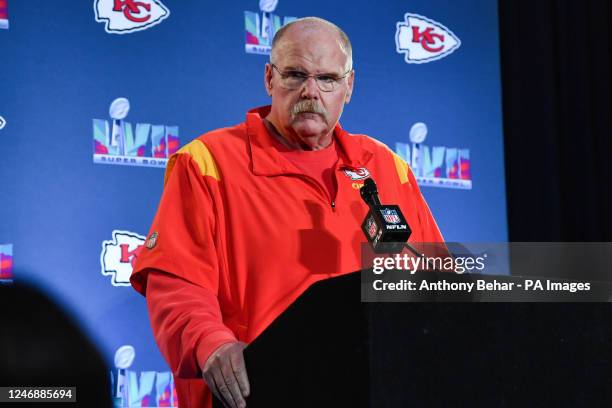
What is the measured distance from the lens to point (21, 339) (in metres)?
2.39

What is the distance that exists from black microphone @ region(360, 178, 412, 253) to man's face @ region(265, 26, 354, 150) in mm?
508

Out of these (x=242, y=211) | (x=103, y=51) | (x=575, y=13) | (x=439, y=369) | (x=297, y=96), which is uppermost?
(x=575, y=13)

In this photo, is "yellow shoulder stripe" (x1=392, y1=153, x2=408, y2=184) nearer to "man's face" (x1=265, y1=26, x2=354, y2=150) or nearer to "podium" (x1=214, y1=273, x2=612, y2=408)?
"man's face" (x1=265, y1=26, x2=354, y2=150)

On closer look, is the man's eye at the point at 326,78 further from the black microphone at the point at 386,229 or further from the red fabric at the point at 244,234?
the black microphone at the point at 386,229

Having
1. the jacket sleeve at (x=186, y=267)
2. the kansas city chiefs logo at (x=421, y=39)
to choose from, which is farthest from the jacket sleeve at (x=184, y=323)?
the kansas city chiefs logo at (x=421, y=39)

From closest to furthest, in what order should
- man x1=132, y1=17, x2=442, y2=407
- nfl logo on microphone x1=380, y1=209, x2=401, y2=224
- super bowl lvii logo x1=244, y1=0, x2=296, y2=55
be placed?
nfl logo on microphone x1=380, y1=209, x2=401, y2=224, man x1=132, y1=17, x2=442, y2=407, super bowl lvii logo x1=244, y1=0, x2=296, y2=55

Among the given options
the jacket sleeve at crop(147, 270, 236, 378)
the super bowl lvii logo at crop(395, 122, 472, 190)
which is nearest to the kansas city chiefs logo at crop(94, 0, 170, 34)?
the super bowl lvii logo at crop(395, 122, 472, 190)

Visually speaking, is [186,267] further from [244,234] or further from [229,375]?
[229,375]

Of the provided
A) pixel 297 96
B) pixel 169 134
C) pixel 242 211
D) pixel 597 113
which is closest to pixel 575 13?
pixel 597 113

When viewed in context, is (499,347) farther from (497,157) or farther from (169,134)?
(497,157)

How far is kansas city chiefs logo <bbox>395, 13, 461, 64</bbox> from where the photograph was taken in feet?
10.2

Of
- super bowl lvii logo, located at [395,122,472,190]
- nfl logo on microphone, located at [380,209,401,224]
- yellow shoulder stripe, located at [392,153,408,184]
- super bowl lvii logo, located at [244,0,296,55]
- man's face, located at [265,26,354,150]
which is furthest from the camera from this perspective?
super bowl lvii logo, located at [395,122,472,190]

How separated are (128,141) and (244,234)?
1082 mm

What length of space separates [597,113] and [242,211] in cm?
247
